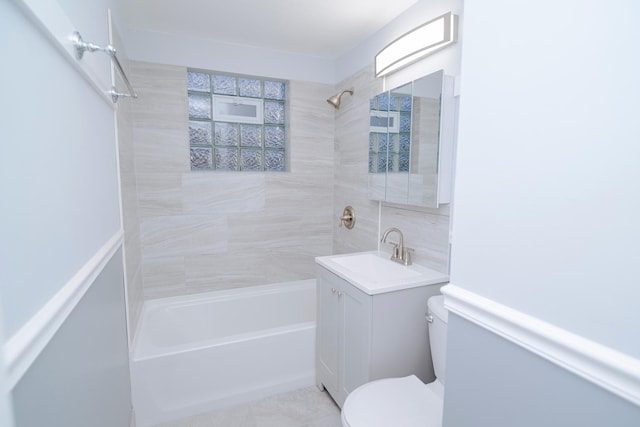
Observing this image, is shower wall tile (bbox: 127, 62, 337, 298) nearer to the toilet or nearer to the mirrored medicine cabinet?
the mirrored medicine cabinet

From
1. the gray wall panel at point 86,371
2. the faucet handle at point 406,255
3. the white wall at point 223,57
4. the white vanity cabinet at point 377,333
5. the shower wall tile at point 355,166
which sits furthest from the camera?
the shower wall tile at point 355,166

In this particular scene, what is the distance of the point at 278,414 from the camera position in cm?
190

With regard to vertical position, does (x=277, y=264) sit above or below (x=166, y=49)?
below

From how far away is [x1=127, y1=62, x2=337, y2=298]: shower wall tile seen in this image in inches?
92.7

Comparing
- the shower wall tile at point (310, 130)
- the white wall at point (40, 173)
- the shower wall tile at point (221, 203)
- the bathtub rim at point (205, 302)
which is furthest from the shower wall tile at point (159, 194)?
the white wall at point (40, 173)

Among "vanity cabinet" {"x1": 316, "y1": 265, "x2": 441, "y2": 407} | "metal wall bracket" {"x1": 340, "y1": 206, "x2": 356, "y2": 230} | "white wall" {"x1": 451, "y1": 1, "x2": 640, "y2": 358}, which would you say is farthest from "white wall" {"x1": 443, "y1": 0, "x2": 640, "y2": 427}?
"metal wall bracket" {"x1": 340, "y1": 206, "x2": 356, "y2": 230}

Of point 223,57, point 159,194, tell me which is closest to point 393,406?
point 159,194

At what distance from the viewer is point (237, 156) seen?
2.75 m

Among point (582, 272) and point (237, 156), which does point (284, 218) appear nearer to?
point (237, 156)

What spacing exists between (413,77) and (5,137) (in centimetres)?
193

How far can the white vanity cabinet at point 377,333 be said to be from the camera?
1.56 meters

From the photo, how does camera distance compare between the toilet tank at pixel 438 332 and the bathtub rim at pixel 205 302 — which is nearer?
the toilet tank at pixel 438 332

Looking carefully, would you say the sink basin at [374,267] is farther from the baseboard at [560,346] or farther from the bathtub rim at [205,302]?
the baseboard at [560,346]

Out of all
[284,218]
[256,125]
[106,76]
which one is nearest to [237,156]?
[256,125]
